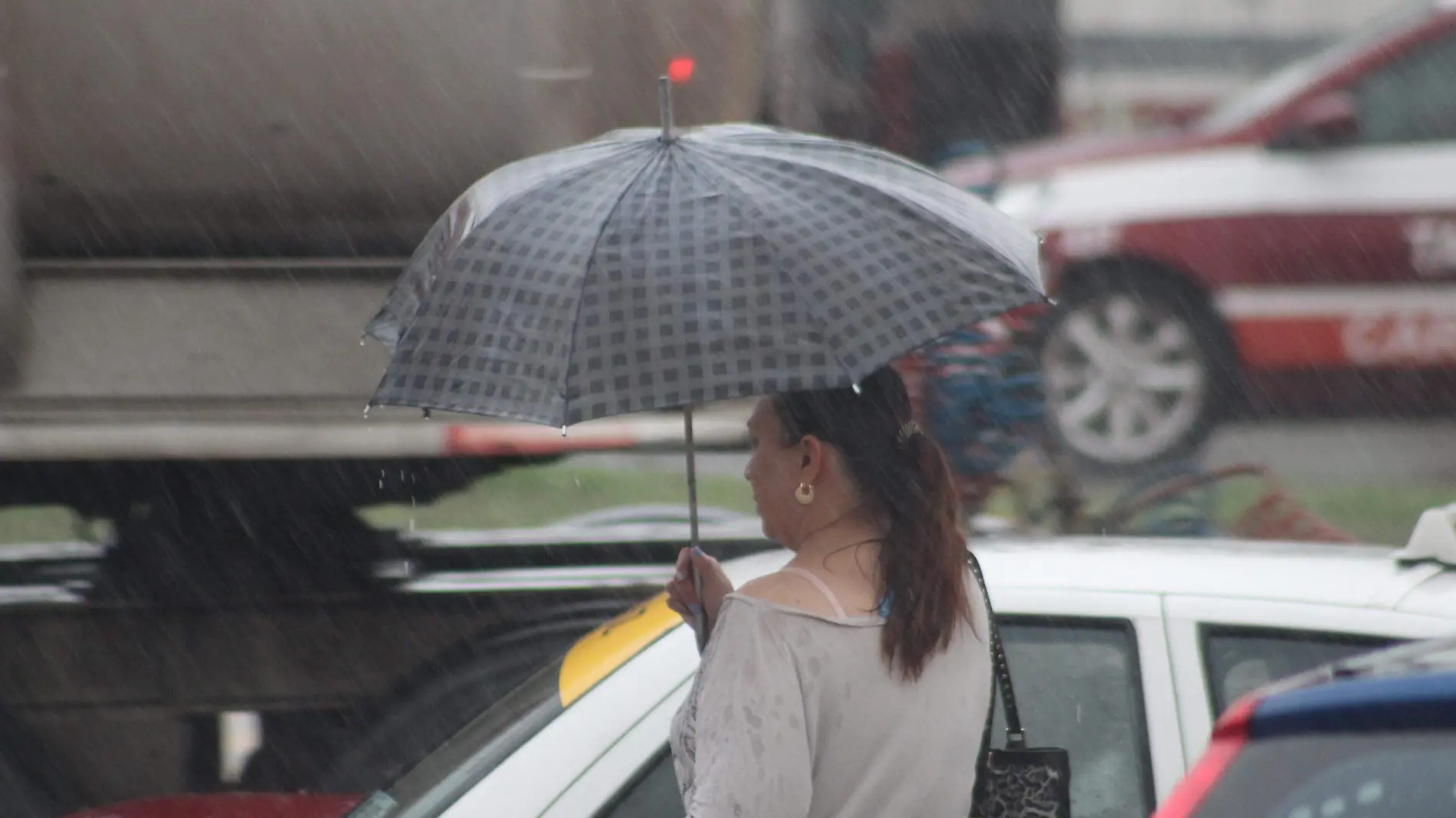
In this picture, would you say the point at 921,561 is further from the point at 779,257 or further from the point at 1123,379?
the point at 1123,379

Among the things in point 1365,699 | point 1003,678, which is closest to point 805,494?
point 1003,678

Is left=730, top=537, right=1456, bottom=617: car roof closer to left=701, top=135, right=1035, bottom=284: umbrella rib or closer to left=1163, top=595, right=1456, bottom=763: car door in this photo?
left=1163, top=595, right=1456, bottom=763: car door

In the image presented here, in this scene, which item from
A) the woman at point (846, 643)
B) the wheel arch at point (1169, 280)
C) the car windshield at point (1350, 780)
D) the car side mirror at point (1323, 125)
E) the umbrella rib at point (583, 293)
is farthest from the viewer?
the wheel arch at point (1169, 280)

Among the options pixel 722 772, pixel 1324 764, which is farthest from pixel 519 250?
pixel 1324 764

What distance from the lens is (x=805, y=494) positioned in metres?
2.33

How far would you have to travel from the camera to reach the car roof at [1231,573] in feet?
9.73

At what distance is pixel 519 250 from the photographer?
7.97ft

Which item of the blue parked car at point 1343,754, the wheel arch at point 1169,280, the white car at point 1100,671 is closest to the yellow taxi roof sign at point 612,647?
the white car at point 1100,671

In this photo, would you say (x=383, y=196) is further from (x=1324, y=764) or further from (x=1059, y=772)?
(x=1324, y=764)

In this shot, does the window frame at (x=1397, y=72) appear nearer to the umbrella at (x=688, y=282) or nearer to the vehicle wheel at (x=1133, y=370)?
the vehicle wheel at (x=1133, y=370)

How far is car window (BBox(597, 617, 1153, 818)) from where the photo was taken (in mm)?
2895

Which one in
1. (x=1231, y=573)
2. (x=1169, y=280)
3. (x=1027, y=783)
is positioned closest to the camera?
(x=1027, y=783)

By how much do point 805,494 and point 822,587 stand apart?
4.8 inches

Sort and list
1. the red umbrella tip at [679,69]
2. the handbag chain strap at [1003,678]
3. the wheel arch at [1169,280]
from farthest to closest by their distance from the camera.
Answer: the wheel arch at [1169,280], the red umbrella tip at [679,69], the handbag chain strap at [1003,678]
